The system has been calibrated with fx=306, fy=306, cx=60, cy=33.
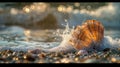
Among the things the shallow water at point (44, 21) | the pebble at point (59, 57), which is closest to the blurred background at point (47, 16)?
the shallow water at point (44, 21)

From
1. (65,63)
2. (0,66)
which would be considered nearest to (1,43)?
(0,66)

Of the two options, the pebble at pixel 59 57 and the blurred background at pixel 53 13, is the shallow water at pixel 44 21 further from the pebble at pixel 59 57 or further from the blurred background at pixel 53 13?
the pebble at pixel 59 57

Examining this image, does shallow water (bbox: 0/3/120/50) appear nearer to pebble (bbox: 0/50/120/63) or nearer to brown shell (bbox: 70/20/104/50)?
brown shell (bbox: 70/20/104/50)

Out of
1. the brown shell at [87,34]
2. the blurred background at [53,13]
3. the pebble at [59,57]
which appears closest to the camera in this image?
the pebble at [59,57]

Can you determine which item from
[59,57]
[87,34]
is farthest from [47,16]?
[59,57]

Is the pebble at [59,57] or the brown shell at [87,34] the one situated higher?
the brown shell at [87,34]

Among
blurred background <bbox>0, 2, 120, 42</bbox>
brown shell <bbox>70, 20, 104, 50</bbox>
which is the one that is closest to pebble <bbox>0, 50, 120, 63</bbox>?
brown shell <bbox>70, 20, 104, 50</bbox>

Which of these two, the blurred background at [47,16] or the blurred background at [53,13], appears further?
the blurred background at [47,16]

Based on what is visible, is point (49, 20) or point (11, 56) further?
point (49, 20)

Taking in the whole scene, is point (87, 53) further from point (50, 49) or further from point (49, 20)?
point (49, 20)
